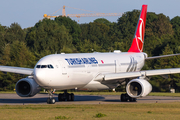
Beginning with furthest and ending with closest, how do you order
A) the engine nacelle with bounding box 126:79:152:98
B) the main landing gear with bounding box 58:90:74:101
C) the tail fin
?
the tail fin, the main landing gear with bounding box 58:90:74:101, the engine nacelle with bounding box 126:79:152:98

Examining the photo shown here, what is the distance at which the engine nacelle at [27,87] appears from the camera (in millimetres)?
28609

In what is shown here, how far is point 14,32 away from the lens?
10631cm

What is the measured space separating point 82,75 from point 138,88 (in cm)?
476

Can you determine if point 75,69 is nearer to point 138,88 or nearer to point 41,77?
point 41,77

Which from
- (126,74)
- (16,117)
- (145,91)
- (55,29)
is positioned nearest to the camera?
Answer: (16,117)

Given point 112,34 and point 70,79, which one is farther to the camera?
point 112,34

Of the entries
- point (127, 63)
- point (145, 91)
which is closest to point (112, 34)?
point (127, 63)

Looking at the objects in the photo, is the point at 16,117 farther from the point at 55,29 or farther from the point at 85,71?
the point at 55,29

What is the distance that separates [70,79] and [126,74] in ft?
17.6

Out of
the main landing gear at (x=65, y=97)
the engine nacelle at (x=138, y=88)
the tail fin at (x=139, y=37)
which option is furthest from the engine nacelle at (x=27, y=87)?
the tail fin at (x=139, y=37)

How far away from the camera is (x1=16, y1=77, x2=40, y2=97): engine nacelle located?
2861 cm

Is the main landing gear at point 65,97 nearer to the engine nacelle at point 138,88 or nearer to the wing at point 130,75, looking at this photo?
the wing at point 130,75

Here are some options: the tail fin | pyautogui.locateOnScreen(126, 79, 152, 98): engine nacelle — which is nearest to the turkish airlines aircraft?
pyautogui.locateOnScreen(126, 79, 152, 98): engine nacelle

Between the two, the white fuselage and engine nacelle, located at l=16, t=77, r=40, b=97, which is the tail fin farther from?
engine nacelle, located at l=16, t=77, r=40, b=97
